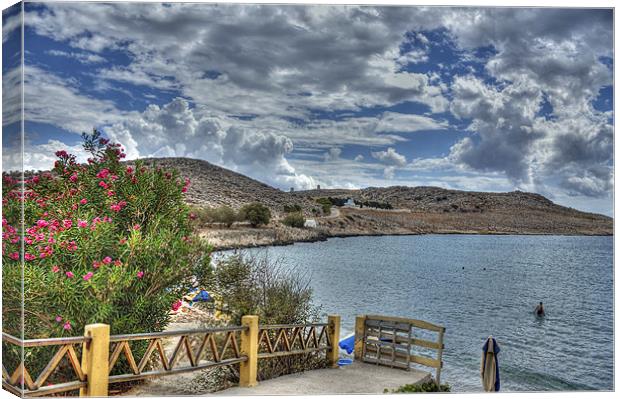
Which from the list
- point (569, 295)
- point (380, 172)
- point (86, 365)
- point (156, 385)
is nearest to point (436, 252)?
point (380, 172)

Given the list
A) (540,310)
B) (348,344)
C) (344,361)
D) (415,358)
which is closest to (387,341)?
(415,358)

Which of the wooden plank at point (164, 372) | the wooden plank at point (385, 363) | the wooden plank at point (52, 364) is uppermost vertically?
the wooden plank at point (52, 364)

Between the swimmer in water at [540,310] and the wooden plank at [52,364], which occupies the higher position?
the wooden plank at [52,364]

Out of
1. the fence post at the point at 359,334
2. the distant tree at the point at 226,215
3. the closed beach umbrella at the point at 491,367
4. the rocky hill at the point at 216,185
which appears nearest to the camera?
the closed beach umbrella at the point at 491,367

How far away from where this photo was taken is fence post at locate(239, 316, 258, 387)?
7.30 metres

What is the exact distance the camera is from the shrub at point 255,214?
975cm

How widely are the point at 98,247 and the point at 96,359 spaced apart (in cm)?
147

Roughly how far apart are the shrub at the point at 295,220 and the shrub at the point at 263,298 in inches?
63.6

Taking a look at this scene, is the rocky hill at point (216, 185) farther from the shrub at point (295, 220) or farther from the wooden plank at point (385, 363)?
the wooden plank at point (385, 363)

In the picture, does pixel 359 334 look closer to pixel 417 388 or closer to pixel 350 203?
pixel 417 388

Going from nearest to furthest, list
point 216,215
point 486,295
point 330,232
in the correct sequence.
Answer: point 216,215
point 330,232
point 486,295

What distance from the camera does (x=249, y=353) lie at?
7305 millimetres

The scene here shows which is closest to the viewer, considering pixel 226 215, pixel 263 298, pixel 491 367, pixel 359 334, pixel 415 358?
pixel 491 367

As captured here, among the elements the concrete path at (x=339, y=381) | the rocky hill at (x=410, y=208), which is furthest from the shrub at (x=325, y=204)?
the concrete path at (x=339, y=381)
